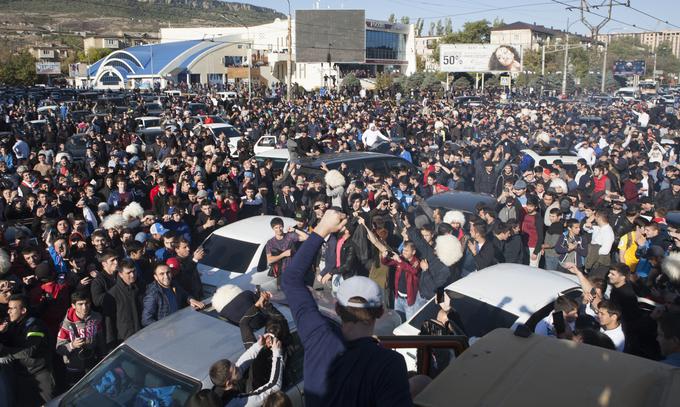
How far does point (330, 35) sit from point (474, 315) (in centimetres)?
7298

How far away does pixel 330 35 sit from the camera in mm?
75812

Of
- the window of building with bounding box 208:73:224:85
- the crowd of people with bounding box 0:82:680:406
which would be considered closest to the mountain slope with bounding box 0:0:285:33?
the window of building with bounding box 208:73:224:85

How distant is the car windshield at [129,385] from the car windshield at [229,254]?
3.37m

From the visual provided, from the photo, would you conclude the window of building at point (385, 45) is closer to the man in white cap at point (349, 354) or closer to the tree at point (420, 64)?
the tree at point (420, 64)

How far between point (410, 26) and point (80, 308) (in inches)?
3560

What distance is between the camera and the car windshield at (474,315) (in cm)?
580

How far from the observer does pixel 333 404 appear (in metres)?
2.54

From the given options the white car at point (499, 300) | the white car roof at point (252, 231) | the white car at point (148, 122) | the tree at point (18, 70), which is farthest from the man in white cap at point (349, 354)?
the tree at point (18, 70)

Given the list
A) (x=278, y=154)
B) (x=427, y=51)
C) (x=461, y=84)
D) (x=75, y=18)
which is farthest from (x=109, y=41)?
(x=278, y=154)

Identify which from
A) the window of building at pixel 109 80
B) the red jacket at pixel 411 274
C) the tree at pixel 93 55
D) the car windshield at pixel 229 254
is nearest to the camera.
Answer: the red jacket at pixel 411 274

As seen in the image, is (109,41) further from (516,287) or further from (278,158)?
(516,287)

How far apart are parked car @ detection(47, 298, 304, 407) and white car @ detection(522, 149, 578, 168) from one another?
11545mm

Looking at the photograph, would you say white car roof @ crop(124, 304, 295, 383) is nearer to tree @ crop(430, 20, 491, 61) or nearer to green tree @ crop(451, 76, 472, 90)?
green tree @ crop(451, 76, 472, 90)

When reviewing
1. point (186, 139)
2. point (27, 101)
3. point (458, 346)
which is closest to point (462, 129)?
point (186, 139)
